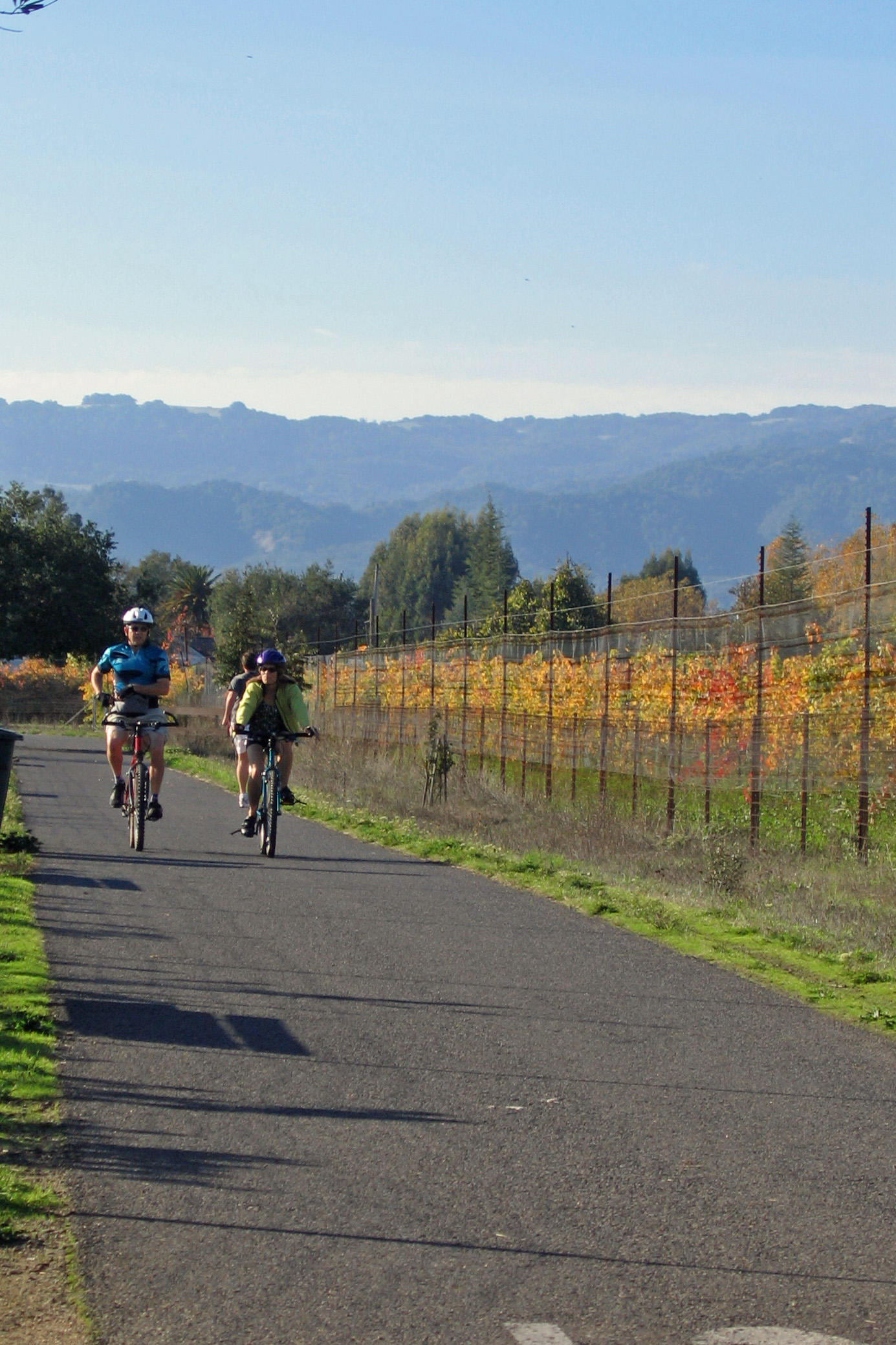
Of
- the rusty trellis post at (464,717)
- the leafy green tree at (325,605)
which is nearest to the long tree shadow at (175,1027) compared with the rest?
the rusty trellis post at (464,717)

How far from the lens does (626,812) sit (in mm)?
18562

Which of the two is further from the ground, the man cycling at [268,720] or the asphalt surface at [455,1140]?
the man cycling at [268,720]

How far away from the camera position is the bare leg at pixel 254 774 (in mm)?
15211

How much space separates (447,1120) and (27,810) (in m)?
16.2

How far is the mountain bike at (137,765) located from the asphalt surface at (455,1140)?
451 cm

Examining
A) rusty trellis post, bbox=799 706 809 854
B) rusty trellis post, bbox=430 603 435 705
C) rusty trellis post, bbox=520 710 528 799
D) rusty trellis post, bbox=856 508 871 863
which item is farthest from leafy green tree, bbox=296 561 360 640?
rusty trellis post, bbox=856 508 871 863

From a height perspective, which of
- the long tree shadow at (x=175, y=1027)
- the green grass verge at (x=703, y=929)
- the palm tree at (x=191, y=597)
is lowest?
the green grass verge at (x=703, y=929)

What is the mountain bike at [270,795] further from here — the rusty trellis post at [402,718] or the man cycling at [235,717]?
the rusty trellis post at [402,718]

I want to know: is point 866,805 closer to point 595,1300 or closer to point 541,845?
point 541,845

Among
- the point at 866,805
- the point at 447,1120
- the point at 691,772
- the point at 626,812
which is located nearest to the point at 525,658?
the point at 626,812

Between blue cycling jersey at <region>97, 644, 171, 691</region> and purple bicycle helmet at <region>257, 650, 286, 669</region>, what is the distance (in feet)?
2.99

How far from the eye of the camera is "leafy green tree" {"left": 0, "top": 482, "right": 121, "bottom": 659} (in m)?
54.5

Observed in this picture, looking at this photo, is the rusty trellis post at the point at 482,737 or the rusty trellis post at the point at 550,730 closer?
the rusty trellis post at the point at 550,730

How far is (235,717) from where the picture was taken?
15336 millimetres
